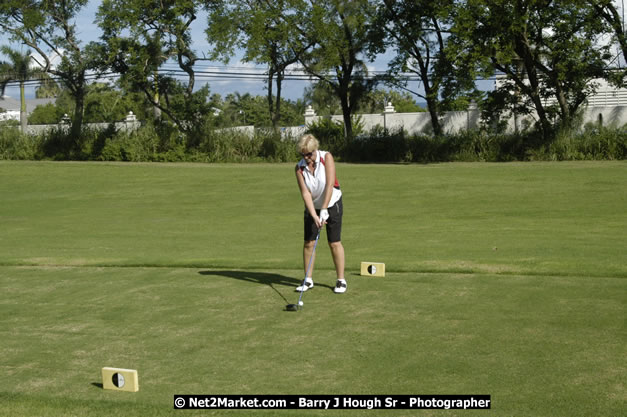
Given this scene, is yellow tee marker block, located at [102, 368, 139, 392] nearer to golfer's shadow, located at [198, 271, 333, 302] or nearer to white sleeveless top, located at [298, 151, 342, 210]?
golfer's shadow, located at [198, 271, 333, 302]

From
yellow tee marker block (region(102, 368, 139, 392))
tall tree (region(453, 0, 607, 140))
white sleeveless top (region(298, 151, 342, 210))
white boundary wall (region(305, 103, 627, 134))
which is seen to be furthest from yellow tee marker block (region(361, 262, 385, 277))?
white boundary wall (region(305, 103, 627, 134))

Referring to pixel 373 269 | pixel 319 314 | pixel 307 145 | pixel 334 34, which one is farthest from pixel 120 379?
pixel 334 34

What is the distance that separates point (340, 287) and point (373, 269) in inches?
39.9

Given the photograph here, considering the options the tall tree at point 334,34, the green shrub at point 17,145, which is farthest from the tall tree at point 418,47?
the green shrub at point 17,145

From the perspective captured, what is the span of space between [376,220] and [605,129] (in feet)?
56.6

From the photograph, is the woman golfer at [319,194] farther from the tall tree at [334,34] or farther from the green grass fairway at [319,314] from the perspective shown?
the tall tree at [334,34]

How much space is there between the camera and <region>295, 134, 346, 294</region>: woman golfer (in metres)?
8.98

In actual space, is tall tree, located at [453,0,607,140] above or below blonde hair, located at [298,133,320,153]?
above

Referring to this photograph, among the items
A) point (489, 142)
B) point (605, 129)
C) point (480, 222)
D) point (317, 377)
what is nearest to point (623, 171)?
point (605, 129)

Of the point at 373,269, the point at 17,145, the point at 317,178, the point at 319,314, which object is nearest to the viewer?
the point at 319,314

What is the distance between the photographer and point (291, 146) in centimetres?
3769

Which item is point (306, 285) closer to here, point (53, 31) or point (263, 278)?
point (263, 278)

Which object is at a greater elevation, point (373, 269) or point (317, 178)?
point (317, 178)

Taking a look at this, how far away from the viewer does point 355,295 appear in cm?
888
